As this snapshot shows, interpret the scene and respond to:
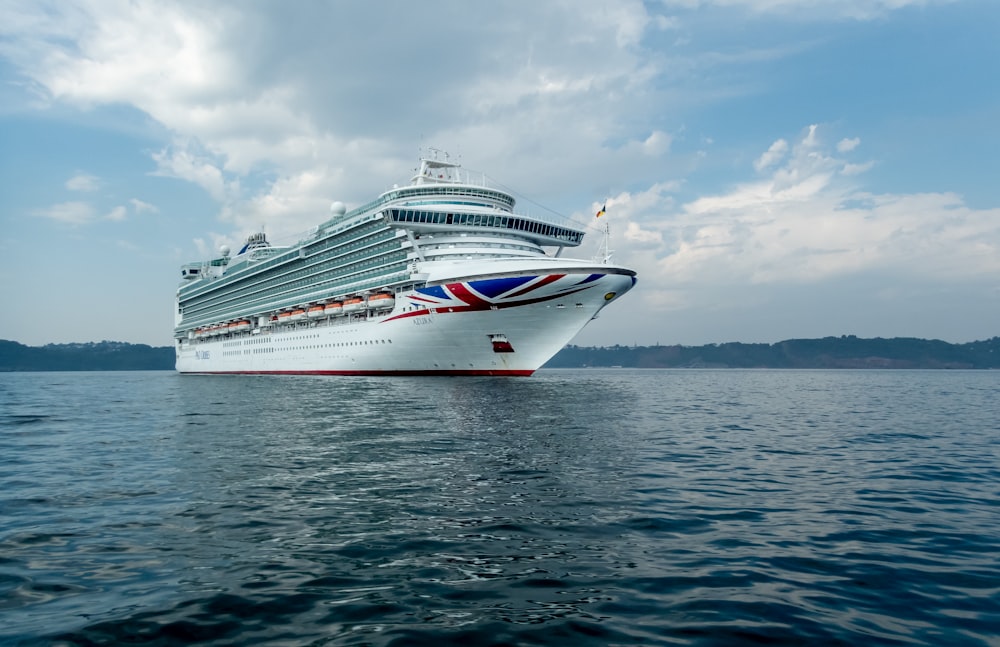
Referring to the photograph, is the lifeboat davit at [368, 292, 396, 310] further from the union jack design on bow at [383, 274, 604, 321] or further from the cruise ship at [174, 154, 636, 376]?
the union jack design on bow at [383, 274, 604, 321]

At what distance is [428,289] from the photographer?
47.0 m

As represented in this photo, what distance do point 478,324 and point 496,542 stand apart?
1495 inches

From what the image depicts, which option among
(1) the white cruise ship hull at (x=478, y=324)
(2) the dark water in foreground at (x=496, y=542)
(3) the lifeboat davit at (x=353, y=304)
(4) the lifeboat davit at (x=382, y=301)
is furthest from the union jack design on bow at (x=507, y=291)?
(2) the dark water in foreground at (x=496, y=542)

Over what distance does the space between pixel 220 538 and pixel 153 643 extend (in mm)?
3116

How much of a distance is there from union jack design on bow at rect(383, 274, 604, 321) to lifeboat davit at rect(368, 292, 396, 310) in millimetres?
7606

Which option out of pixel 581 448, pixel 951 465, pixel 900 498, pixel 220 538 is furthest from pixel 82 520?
pixel 951 465

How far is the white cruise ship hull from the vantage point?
4284 centimetres

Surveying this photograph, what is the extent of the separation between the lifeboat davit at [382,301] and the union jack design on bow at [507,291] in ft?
25.0

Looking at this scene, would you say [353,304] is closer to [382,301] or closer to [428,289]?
[382,301]

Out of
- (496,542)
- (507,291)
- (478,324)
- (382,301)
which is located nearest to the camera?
(496,542)

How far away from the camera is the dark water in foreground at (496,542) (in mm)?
5305

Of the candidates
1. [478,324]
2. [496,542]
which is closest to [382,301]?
[478,324]

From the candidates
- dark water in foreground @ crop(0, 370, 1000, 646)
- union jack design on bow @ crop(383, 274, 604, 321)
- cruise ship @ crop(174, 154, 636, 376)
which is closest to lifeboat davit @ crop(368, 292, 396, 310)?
cruise ship @ crop(174, 154, 636, 376)

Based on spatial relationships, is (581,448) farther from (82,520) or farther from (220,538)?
(82,520)
